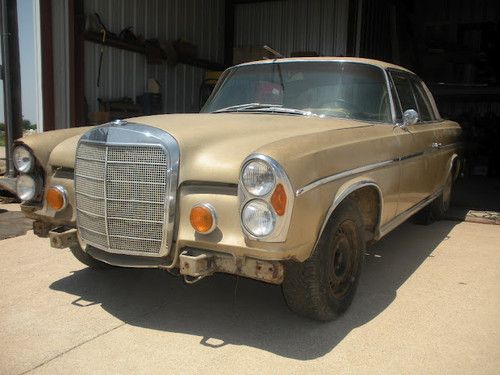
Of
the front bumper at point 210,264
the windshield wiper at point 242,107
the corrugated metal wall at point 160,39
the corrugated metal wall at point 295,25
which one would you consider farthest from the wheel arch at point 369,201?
the corrugated metal wall at point 295,25

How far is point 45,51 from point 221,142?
17.9 ft

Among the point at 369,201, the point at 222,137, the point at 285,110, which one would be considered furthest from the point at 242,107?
the point at 369,201

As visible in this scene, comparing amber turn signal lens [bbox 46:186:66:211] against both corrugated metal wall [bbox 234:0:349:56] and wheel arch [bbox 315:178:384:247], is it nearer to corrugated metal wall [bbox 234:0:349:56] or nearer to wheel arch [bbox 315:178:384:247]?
wheel arch [bbox 315:178:384:247]

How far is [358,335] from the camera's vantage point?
2867 mm

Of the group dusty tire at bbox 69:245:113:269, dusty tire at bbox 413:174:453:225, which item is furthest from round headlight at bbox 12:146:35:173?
dusty tire at bbox 413:174:453:225

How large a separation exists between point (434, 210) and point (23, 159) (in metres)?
4.51

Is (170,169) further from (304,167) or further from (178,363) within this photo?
(178,363)

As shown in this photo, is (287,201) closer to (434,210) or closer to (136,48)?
(434,210)

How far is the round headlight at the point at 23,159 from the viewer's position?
3.33m

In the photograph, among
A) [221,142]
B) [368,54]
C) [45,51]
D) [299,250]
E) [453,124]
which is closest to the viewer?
[299,250]

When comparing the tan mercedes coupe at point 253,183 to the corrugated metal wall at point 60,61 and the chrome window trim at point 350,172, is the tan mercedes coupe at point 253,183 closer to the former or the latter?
the chrome window trim at point 350,172

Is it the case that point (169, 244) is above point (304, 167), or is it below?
below

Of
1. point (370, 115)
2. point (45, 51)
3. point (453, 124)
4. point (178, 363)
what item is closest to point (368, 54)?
point (453, 124)

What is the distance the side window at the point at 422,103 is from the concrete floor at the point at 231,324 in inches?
59.7
